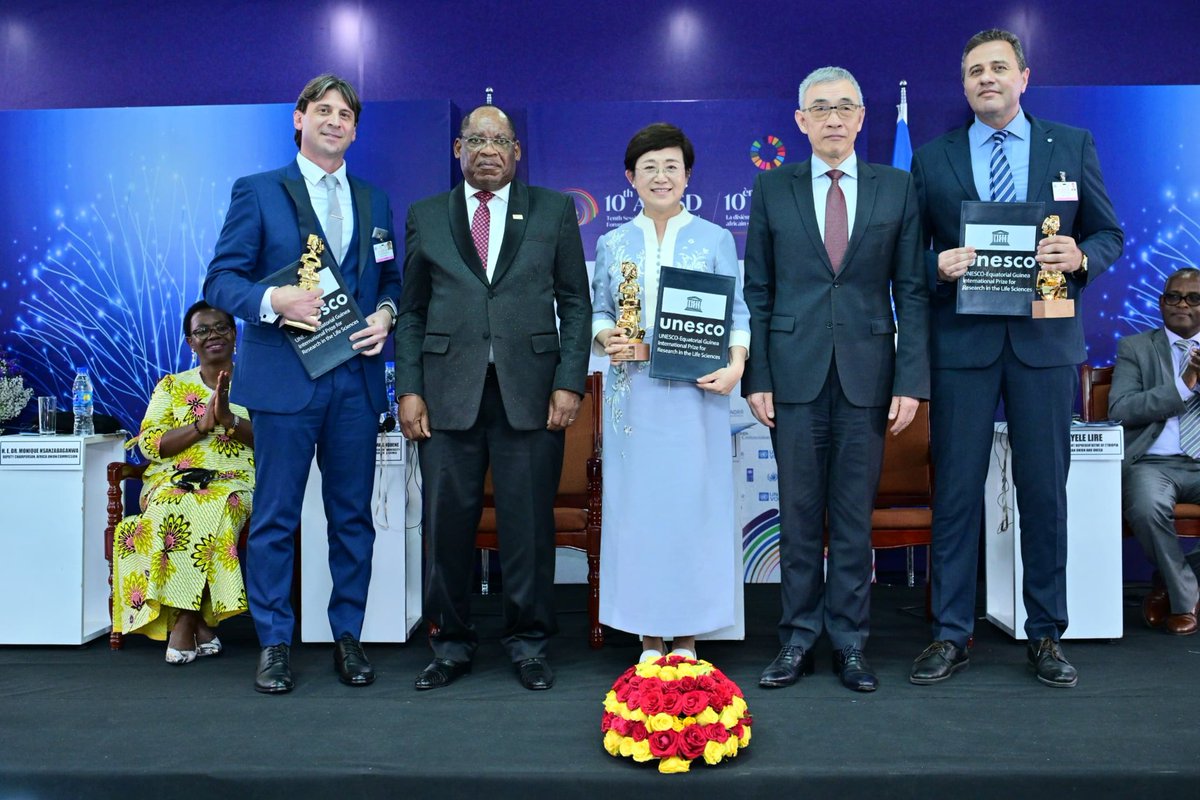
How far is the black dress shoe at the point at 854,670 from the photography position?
3076 mm

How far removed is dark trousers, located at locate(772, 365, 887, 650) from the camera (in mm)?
3152

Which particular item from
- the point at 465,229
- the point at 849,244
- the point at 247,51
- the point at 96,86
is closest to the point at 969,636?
the point at 849,244

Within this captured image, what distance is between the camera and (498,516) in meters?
3.29

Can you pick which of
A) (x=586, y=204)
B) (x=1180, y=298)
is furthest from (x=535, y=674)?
(x=1180, y=298)

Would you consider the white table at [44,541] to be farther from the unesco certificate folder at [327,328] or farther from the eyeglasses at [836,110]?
the eyeglasses at [836,110]

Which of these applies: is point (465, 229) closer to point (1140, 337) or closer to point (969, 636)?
point (969, 636)

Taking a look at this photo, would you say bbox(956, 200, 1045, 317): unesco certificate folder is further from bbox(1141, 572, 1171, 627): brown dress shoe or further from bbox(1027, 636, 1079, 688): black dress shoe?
bbox(1141, 572, 1171, 627): brown dress shoe

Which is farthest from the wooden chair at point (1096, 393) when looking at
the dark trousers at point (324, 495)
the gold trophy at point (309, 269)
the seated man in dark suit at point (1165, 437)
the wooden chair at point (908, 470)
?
the gold trophy at point (309, 269)

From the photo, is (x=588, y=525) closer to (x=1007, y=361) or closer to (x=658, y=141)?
(x=658, y=141)

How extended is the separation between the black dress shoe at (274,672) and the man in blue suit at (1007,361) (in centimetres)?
197

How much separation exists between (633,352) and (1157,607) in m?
2.70

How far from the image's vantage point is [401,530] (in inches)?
156

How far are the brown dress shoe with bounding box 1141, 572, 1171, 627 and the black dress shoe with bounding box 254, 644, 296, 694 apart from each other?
3.39 meters

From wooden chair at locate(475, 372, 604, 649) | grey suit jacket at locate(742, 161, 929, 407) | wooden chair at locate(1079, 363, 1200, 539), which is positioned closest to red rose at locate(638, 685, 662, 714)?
grey suit jacket at locate(742, 161, 929, 407)
